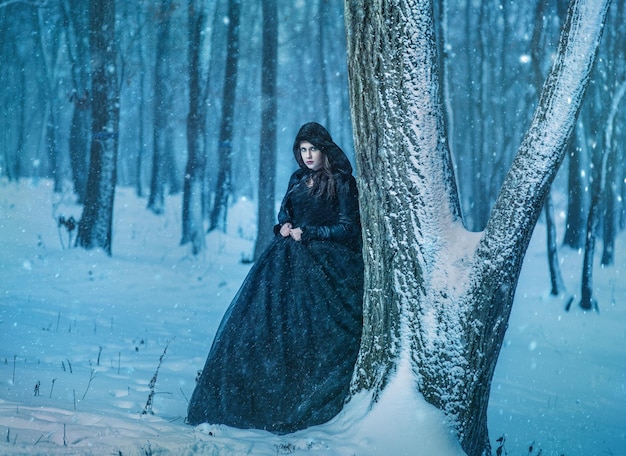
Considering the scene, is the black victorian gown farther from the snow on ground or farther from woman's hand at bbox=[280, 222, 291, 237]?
the snow on ground

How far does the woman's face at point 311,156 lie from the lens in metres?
4.87

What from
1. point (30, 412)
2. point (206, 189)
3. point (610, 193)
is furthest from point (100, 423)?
point (206, 189)

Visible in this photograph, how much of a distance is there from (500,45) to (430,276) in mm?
12936

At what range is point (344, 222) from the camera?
15.4ft

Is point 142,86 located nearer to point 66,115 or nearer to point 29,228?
point 66,115

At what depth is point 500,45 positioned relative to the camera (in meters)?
15.5

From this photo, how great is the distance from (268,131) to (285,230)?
9726 millimetres

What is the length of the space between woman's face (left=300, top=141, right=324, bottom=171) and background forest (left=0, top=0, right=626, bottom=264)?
7.95 m

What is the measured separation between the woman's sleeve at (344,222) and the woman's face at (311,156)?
24cm

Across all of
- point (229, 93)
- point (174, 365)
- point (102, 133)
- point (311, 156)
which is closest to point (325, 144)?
point (311, 156)

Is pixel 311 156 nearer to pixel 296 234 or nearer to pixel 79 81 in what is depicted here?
pixel 296 234

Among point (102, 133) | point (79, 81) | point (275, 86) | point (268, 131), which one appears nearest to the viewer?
point (102, 133)

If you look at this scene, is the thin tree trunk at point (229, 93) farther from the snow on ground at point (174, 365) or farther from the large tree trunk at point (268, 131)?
the snow on ground at point (174, 365)

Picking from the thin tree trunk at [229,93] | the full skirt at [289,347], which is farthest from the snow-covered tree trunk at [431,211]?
the thin tree trunk at [229,93]
